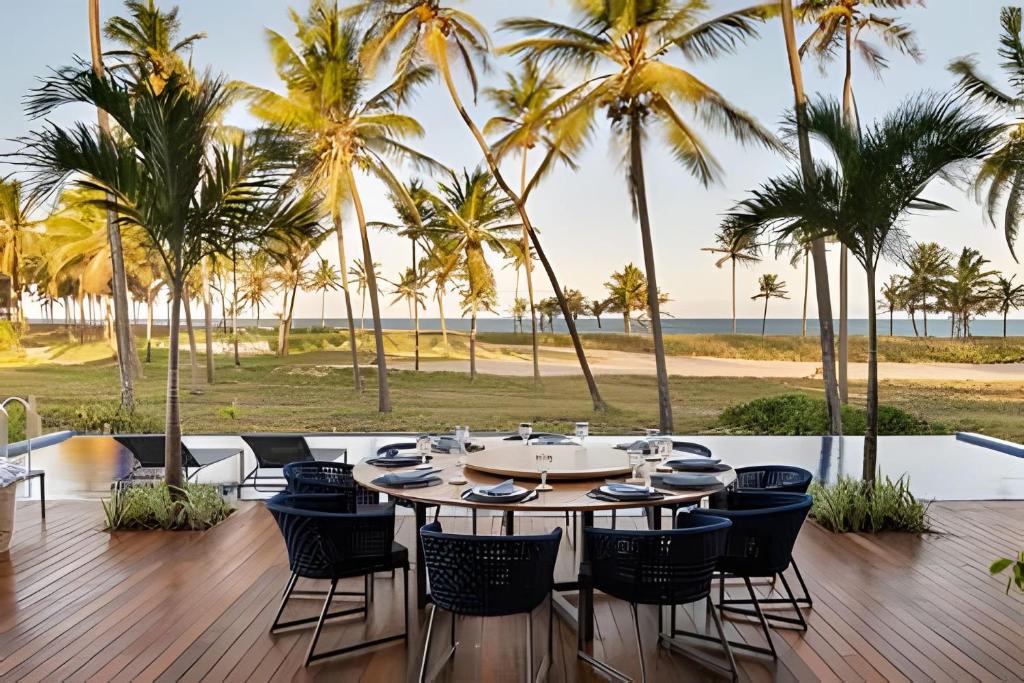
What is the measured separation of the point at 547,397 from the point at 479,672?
1158 centimetres

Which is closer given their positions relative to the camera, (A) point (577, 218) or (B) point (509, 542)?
(B) point (509, 542)

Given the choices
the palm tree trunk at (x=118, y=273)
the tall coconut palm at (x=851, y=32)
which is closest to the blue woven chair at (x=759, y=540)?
the palm tree trunk at (x=118, y=273)

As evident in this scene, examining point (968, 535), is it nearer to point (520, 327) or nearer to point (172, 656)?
point (172, 656)

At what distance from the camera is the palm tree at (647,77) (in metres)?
7.84

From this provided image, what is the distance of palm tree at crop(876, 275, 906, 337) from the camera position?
14141 mm

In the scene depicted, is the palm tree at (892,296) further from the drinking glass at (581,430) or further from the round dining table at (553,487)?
the round dining table at (553,487)

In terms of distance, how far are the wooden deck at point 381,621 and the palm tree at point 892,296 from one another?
10107 mm

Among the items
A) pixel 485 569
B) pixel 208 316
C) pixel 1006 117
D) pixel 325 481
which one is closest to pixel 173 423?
pixel 325 481

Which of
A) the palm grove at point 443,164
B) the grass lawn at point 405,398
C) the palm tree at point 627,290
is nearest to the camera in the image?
the palm grove at point 443,164

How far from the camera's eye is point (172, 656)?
3191 mm

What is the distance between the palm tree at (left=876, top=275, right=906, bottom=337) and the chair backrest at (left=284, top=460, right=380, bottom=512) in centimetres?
1245

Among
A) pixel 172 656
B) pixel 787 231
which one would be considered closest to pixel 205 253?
pixel 172 656

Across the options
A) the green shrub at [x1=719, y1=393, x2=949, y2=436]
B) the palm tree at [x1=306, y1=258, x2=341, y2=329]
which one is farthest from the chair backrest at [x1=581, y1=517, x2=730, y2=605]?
the palm tree at [x1=306, y1=258, x2=341, y2=329]

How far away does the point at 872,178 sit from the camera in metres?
4.90
